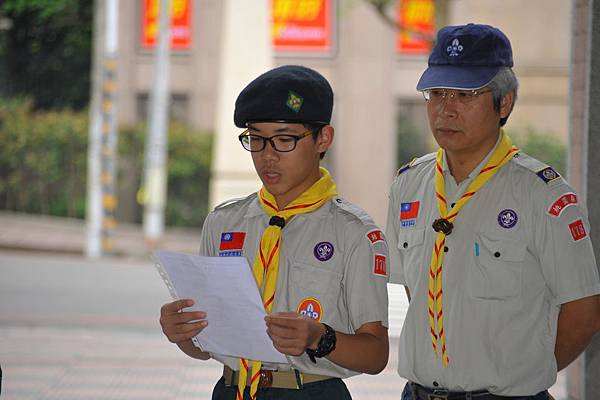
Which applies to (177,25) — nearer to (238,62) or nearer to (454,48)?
(238,62)

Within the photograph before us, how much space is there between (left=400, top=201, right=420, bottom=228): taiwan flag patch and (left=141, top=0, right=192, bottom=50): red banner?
67.8 feet

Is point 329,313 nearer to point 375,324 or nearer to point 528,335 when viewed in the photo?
point 375,324

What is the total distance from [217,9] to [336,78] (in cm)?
286

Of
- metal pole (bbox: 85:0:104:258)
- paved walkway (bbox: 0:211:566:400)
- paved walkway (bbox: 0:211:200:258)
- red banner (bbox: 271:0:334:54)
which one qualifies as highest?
red banner (bbox: 271:0:334:54)

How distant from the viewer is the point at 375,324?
271cm

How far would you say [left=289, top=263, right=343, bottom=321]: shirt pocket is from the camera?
276 centimetres

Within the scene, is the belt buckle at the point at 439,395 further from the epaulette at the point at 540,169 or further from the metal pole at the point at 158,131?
the metal pole at the point at 158,131

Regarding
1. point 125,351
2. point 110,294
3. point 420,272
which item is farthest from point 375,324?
point 110,294

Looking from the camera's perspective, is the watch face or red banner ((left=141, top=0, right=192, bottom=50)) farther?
red banner ((left=141, top=0, right=192, bottom=50))

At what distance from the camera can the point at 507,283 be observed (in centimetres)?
289

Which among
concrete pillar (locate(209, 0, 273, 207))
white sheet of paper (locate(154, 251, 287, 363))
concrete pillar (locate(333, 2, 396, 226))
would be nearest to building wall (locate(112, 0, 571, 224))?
concrete pillar (locate(333, 2, 396, 226))

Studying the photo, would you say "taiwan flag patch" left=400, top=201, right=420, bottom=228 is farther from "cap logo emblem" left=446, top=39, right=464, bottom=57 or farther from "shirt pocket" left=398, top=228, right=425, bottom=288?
"cap logo emblem" left=446, top=39, right=464, bottom=57

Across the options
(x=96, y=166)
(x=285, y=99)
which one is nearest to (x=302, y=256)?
(x=285, y=99)

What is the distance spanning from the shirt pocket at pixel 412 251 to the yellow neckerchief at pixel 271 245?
315 mm
